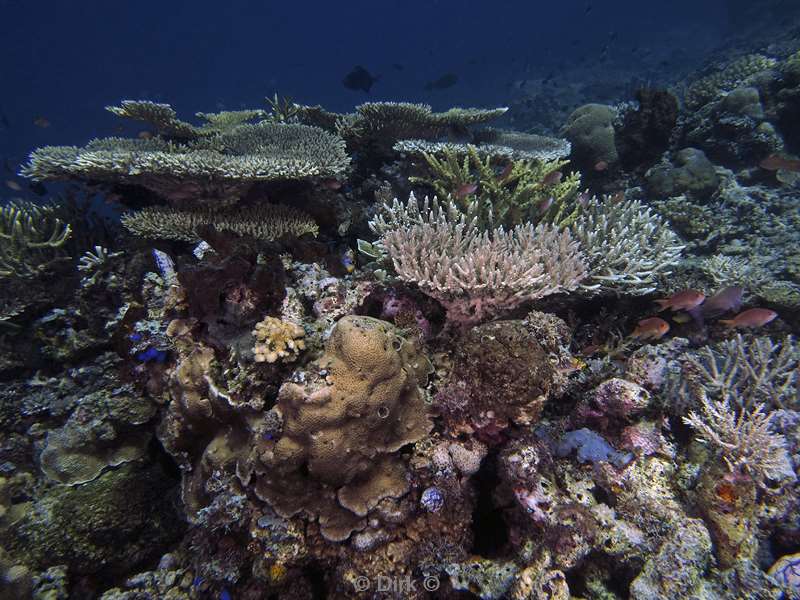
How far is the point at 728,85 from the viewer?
9.97 meters

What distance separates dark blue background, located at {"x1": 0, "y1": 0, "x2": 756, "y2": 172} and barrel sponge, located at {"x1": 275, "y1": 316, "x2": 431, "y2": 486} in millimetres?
42408

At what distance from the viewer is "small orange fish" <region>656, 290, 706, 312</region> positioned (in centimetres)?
365

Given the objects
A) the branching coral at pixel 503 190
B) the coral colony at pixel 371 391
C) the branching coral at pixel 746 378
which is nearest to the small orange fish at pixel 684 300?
the coral colony at pixel 371 391

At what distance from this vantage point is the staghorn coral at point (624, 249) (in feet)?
12.7

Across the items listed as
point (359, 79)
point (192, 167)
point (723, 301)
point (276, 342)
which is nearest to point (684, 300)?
point (723, 301)

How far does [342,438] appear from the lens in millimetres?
2400

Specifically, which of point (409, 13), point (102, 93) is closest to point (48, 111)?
point (102, 93)

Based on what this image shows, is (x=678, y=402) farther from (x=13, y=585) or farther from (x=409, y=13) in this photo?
(x=409, y=13)

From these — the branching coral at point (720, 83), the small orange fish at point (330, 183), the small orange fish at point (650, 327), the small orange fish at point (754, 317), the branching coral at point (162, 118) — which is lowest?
the small orange fish at point (754, 317)

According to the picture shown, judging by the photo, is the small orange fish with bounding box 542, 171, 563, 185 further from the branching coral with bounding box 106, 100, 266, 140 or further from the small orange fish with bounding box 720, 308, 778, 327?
the branching coral with bounding box 106, 100, 266, 140

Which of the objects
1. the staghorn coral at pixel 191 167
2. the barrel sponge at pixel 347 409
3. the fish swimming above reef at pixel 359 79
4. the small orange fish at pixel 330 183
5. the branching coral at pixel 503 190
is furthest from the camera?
the fish swimming above reef at pixel 359 79

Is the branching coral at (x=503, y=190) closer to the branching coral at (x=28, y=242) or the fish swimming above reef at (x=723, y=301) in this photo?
the fish swimming above reef at (x=723, y=301)

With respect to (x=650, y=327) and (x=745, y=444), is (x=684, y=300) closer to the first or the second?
(x=650, y=327)

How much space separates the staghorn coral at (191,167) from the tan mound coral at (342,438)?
2.27m
